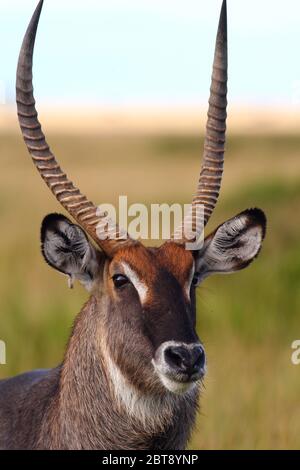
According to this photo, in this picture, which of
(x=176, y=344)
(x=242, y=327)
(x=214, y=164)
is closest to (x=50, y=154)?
(x=214, y=164)

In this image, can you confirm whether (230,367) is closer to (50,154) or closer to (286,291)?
(286,291)

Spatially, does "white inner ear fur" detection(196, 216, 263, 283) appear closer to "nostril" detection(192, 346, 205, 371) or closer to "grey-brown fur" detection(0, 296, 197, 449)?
"grey-brown fur" detection(0, 296, 197, 449)

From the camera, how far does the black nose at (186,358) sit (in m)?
5.52

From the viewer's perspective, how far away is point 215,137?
6.40 meters

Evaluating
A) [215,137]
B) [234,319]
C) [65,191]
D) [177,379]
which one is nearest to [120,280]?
[65,191]

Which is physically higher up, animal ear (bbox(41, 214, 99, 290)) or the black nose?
animal ear (bbox(41, 214, 99, 290))

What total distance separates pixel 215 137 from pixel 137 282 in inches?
40.2

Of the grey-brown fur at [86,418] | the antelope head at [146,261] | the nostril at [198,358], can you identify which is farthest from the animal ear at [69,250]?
the nostril at [198,358]

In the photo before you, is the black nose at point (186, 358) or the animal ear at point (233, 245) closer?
the black nose at point (186, 358)

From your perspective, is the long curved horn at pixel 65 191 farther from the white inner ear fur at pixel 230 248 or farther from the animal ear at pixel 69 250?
the white inner ear fur at pixel 230 248

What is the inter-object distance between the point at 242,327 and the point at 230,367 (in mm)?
1520

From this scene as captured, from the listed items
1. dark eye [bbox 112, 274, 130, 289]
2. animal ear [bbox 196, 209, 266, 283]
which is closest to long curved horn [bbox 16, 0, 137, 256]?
dark eye [bbox 112, 274, 130, 289]

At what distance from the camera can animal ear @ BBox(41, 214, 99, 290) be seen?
240 inches

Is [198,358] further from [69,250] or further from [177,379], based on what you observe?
[69,250]
